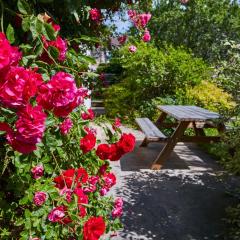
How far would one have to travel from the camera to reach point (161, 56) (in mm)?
11008

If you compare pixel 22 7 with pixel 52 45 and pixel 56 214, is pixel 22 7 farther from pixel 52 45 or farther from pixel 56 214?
pixel 56 214

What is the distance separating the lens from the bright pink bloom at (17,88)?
997 millimetres

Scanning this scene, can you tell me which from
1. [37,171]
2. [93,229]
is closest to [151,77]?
[37,171]

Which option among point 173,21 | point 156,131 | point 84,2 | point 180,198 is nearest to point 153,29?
point 173,21

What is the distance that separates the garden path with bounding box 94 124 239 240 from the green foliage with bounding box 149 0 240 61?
39.1 ft

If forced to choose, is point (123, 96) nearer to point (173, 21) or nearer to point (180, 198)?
point (180, 198)

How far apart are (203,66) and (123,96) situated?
94.6 inches

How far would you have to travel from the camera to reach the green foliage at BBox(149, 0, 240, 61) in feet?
59.2

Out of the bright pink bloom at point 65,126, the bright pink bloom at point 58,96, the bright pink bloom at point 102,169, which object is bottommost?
the bright pink bloom at point 102,169

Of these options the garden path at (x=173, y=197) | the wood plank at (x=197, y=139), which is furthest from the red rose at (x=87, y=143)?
the wood plank at (x=197, y=139)

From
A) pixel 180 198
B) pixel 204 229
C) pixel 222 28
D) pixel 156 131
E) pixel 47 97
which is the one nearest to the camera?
pixel 47 97

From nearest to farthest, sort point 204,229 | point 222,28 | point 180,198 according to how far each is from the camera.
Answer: point 204,229
point 180,198
point 222,28

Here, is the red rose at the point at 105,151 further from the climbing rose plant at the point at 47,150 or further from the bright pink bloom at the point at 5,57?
the bright pink bloom at the point at 5,57

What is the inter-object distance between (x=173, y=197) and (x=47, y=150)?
370cm
